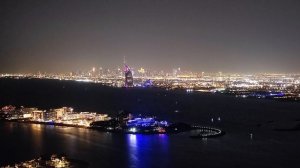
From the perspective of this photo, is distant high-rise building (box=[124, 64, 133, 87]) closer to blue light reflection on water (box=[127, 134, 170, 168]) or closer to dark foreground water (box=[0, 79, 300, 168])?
dark foreground water (box=[0, 79, 300, 168])

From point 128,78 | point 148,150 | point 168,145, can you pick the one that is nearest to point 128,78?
point 128,78

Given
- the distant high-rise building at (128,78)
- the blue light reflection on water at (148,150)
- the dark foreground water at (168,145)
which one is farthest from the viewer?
the distant high-rise building at (128,78)

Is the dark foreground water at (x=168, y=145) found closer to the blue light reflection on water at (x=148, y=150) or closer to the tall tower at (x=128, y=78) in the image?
the blue light reflection on water at (x=148, y=150)

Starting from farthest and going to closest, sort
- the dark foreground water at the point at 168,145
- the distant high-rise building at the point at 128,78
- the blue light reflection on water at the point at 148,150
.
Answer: the distant high-rise building at the point at 128,78 → the dark foreground water at the point at 168,145 → the blue light reflection on water at the point at 148,150

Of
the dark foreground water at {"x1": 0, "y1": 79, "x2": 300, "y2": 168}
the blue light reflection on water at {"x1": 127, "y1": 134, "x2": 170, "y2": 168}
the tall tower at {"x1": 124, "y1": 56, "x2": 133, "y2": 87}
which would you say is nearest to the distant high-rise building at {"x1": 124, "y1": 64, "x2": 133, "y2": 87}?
the tall tower at {"x1": 124, "y1": 56, "x2": 133, "y2": 87}

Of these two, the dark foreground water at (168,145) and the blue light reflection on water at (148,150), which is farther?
the dark foreground water at (168,145)

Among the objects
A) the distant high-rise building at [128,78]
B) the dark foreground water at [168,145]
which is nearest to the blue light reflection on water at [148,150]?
the dark foreground water at [168,145]

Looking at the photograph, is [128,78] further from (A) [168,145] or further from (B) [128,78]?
(A) [168,145]

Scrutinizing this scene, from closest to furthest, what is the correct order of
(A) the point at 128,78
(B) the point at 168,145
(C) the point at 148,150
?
1. (C) the point at 148,150
2. (B) the point at 168,145
3. (A) the point at 128,78
